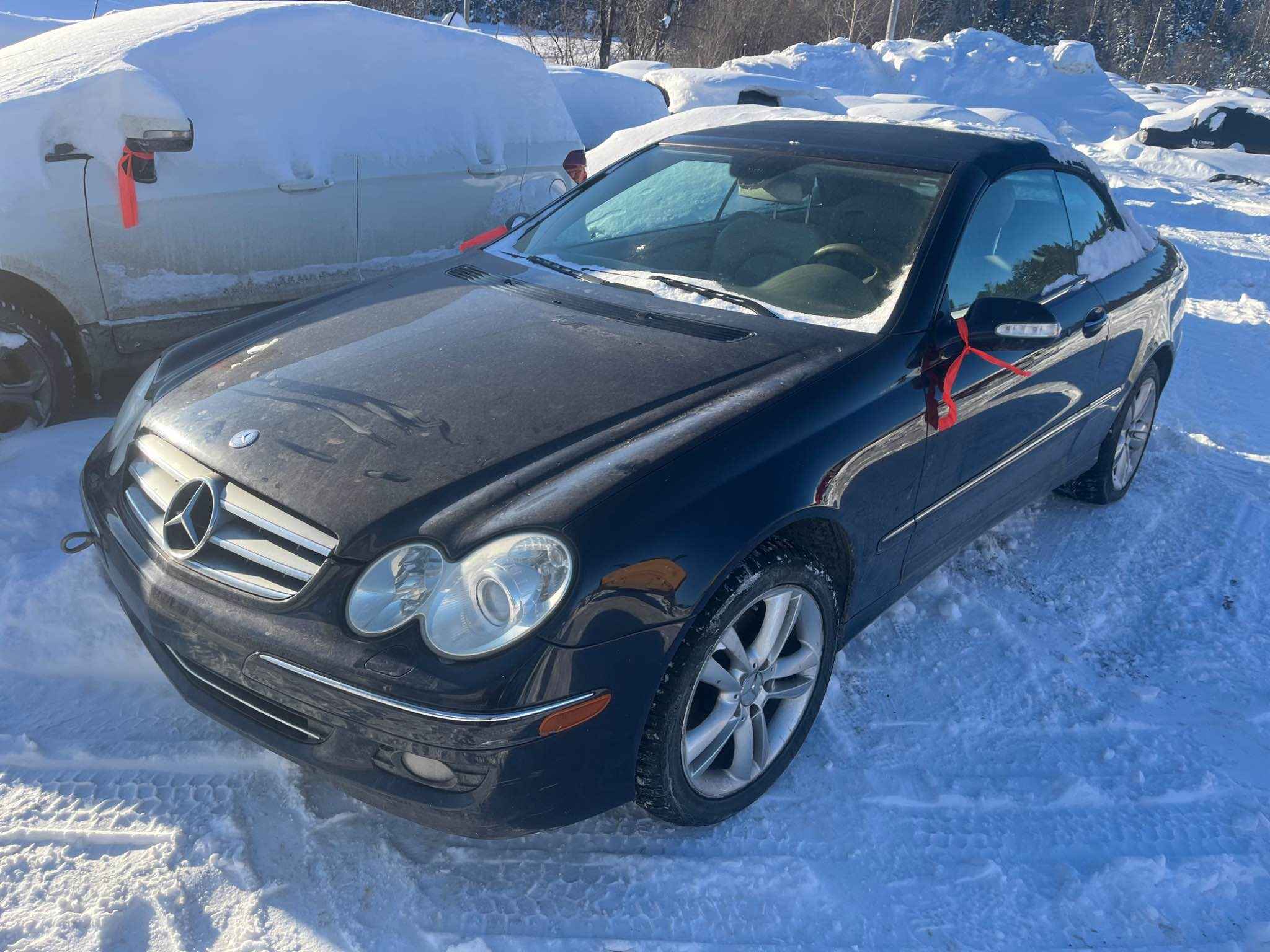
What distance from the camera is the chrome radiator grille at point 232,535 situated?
6.74 feet

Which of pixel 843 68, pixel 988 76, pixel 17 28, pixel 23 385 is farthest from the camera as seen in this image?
pixel 988 76

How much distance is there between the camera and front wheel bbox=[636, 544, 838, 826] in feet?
6.98

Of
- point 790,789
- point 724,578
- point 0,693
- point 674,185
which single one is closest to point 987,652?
point 790,789

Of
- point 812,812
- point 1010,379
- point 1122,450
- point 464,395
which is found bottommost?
point 812,812

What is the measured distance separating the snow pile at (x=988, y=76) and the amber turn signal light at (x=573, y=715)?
76.1 ft

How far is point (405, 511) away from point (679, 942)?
1.10 metres

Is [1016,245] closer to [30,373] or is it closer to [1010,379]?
[1010,379]

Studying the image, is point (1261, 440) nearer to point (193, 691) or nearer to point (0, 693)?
point (193, 691)

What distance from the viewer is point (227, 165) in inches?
173

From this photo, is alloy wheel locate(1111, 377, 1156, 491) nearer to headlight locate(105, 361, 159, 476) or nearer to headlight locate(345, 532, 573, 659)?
headlight locate(345, 532, 573, 659)

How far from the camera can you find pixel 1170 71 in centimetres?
5153

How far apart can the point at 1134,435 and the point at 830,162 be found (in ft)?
7.05

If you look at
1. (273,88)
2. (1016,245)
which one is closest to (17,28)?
(273,88)

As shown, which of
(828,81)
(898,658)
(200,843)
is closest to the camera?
(200,843)
